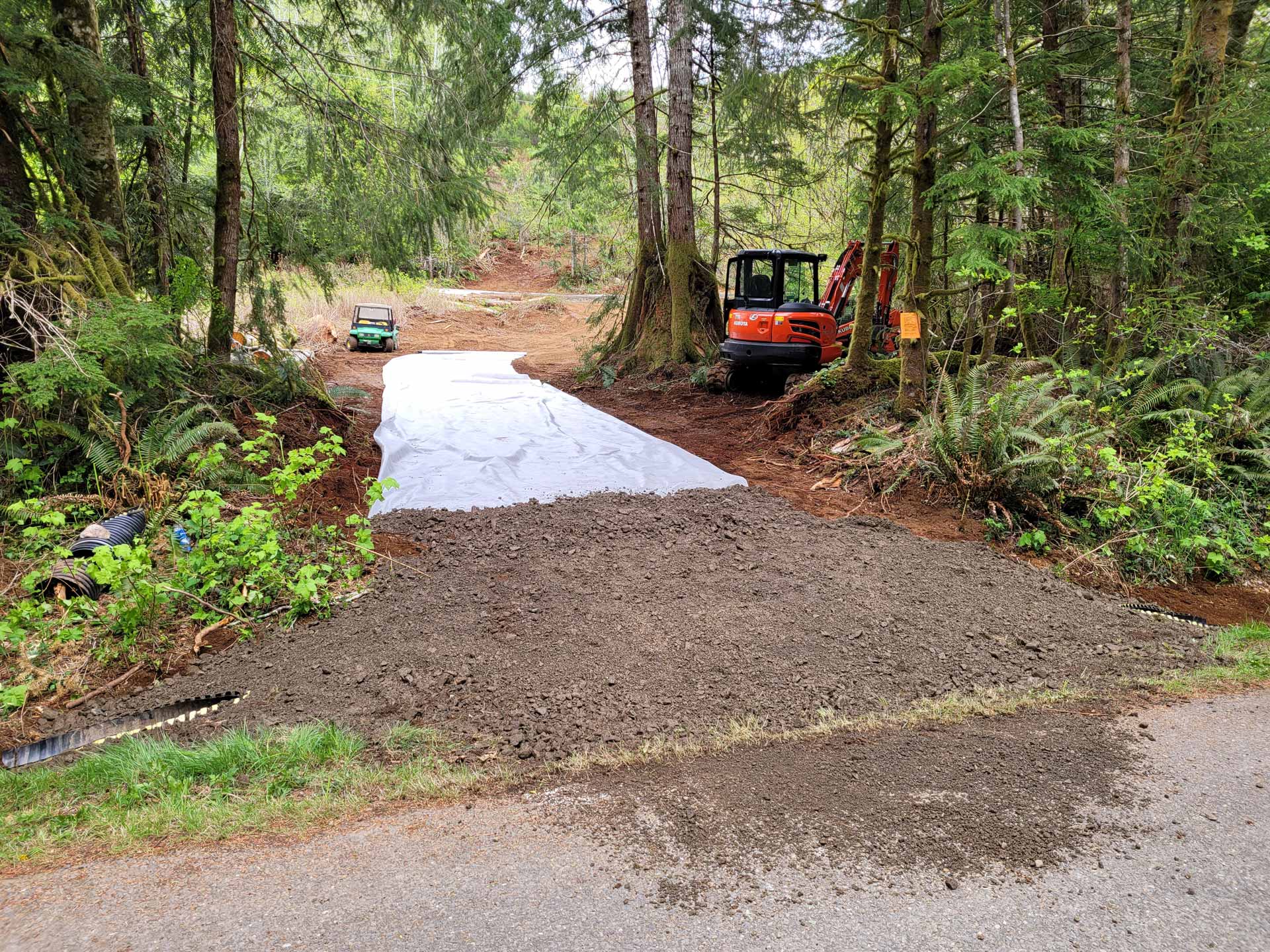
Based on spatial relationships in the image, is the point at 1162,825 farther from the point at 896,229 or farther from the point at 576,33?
the point at 576,33

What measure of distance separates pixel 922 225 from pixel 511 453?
4752 millimetres

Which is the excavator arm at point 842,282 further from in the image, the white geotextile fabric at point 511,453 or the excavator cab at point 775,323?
the white geotextile fabric at point 511,453

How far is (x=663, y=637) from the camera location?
397 centimetres

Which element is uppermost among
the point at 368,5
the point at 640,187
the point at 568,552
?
the point at 368,5

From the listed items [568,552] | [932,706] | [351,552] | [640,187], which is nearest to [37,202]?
[351,552]

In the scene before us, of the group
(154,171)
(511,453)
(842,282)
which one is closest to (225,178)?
(154,171)

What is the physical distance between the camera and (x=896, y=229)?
1177 centimetres

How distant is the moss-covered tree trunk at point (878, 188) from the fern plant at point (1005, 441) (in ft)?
8.19

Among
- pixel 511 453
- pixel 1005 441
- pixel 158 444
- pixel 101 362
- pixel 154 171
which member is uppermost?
pixel 154 171

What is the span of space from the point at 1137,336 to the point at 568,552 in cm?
637

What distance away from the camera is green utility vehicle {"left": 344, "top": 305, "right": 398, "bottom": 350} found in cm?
1852

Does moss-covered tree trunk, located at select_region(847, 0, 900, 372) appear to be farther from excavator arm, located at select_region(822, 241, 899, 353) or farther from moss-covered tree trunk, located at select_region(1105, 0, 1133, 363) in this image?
moss-covered tree trunk, located at select_region(1105, 0, 1133, 363)

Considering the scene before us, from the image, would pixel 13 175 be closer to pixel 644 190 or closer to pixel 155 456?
pixel 155 456

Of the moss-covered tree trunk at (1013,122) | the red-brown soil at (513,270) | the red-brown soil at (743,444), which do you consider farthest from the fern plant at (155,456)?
the red-brown soil at (513,270)
